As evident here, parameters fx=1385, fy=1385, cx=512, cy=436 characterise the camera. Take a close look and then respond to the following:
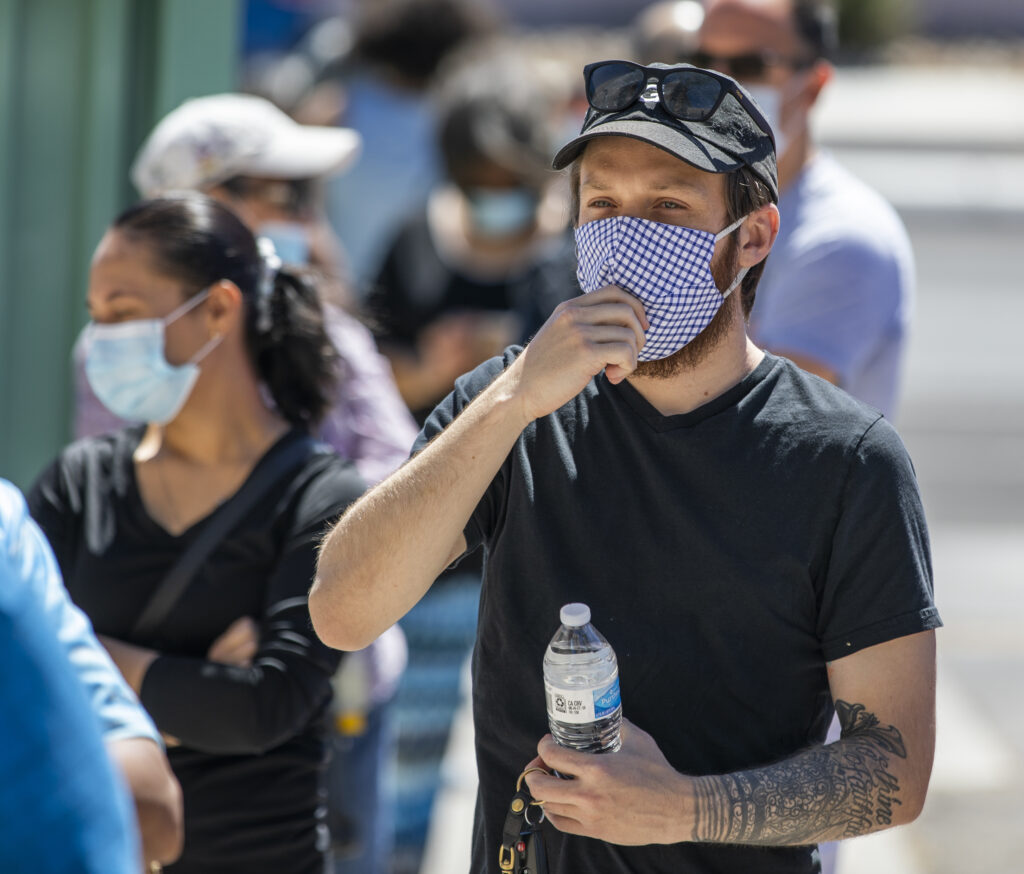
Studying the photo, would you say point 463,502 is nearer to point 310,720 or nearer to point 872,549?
point 872,549

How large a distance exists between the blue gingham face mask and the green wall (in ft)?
9.77

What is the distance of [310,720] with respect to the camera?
2.79 metres

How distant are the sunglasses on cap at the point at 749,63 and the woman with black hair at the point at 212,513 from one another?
1240mm

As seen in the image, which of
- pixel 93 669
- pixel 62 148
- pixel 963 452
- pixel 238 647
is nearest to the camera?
pixel 93 669

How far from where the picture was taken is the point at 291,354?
3049mm

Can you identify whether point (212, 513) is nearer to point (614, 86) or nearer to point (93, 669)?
point (93, 669)

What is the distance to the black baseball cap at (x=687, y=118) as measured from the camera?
2.03m

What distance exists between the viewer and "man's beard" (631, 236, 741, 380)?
2.10 m

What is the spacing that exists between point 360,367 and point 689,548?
5.83 feet

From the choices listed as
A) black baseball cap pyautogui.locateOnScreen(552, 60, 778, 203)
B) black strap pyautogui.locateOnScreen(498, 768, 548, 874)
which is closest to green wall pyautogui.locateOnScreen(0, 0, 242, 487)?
black baseball cap pyautogui.locateOnScreen(552, 60, 778, 203)

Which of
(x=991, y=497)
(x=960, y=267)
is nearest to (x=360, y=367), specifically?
(x=991, y=497)

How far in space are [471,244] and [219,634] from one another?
257 cm

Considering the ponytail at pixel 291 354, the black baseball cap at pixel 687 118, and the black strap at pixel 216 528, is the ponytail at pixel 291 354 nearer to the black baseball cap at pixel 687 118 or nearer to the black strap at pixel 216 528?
the black strap at pixel 216 528

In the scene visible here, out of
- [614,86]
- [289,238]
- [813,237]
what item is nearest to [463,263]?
[289,238]
